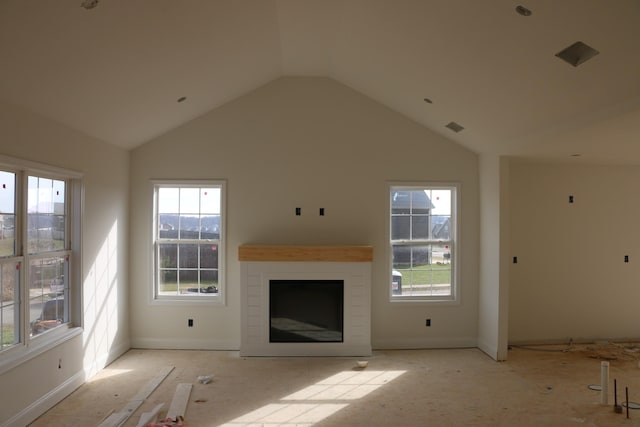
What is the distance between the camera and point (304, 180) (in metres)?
5.81

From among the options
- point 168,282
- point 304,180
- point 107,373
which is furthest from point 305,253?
point 107,373

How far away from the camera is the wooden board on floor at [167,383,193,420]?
3.81m

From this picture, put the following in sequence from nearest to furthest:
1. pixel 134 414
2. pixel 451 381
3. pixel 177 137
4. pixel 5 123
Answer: pixel 5 123, pixel 134 414, pixel 451 381, pixel 177 137

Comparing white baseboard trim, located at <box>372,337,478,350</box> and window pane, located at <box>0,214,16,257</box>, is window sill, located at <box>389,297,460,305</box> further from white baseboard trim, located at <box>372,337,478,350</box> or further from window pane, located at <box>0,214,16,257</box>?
window pane, located at <box>0,214,16,257</box>

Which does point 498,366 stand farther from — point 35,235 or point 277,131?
point 35,235

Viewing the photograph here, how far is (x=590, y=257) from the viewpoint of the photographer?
609 centimetres

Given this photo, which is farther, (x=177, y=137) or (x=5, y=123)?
(x=177, y=137)

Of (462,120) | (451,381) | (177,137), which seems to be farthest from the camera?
(177,137)

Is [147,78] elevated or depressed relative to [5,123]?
elevated

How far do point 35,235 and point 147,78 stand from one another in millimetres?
1712

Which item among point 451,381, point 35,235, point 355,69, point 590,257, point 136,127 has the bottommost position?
point 451,381

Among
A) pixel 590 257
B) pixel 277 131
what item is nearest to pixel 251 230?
pixel 277 131

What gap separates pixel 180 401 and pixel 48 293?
1582 mm

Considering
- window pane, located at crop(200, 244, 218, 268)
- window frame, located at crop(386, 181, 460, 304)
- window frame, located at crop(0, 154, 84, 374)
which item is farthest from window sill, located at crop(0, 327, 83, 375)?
window frame, located at crop(386, 181, 460, 304)
